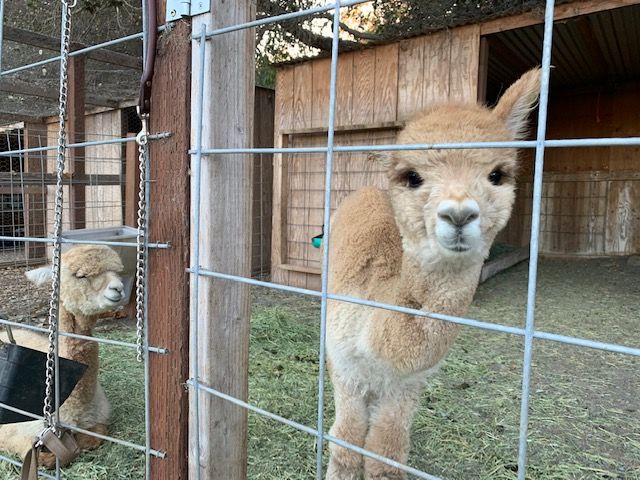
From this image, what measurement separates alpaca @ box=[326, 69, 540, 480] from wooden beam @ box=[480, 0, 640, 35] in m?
4.00

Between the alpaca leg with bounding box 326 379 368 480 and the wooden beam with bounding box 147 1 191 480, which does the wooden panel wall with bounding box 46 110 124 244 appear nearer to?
the alpaca leg with bounding box 326 379 368 480

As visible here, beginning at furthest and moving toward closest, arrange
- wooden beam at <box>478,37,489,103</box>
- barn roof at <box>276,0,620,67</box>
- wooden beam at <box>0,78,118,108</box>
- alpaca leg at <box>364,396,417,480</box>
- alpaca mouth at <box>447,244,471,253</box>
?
1. wooden beam at <box>0,78,118,108</box>
2. wooden beam at <box>478,37,489,103</box>
3. barn roof at <box>276,0,620,67</box>
4. alpaca leg at <box>364,396,417,480</box>
5. alpaca mouth at <box>447,244,471,253</box>

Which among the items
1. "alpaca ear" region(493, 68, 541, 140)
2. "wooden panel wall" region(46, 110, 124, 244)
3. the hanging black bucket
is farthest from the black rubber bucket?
"wooden panel wall" region(46, 110, 124, 244)

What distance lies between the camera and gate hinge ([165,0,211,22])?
1.45m

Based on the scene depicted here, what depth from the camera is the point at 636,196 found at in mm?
9867

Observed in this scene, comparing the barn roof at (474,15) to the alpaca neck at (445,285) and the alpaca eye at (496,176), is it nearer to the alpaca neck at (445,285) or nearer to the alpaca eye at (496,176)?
the alpaca eye at (496,176)

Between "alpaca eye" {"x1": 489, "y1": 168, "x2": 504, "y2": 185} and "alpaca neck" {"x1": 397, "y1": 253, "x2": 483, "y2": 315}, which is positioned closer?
"alpaca eye" {"x1": 489, "y1": 168, "x2": 504, "y2": 185}

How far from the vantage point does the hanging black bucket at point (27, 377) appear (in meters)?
1.76

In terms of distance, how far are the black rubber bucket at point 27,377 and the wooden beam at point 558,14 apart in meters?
5.62

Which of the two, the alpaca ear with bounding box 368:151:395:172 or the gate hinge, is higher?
the gate hinge

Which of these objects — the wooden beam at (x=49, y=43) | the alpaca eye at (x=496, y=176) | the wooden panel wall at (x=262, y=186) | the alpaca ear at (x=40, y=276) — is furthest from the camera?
the wooden panel wall at (x=262, y=186)

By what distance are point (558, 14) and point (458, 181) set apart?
4.72m

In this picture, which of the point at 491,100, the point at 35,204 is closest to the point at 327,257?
the point at 35,204

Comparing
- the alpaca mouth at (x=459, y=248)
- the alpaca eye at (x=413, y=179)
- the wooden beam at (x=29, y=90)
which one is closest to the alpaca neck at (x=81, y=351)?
the alpaca eye at (x=413, y=179)
